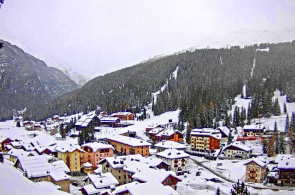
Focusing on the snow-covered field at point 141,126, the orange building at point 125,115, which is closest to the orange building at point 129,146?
the snow-covered field at point 141,126

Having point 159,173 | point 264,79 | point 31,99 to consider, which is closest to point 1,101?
point 31,99

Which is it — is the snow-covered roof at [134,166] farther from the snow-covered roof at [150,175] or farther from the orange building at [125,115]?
the orange building at [125,115]

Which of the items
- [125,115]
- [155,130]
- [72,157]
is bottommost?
[72,157]

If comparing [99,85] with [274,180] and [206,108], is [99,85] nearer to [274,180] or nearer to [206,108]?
[206,108]

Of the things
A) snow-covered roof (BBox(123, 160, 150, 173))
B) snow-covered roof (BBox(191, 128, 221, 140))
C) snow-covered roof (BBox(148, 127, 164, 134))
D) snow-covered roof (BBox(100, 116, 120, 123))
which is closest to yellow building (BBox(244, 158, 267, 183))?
snow-covered roof (BBox(123, 160, 150, 173))

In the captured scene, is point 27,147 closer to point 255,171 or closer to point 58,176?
point 58,176

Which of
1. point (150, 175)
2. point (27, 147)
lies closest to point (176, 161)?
point (150, 175)
